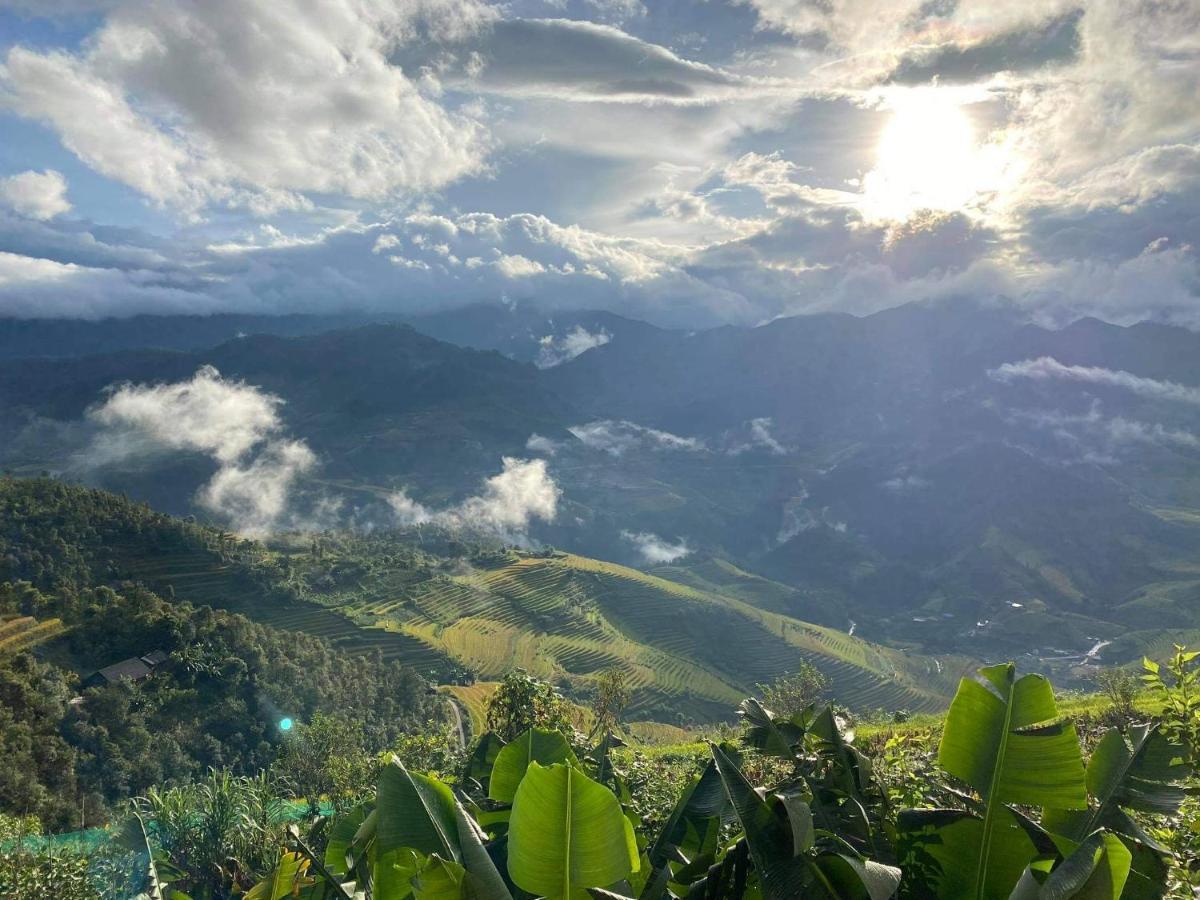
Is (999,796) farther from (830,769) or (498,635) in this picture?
(498,635)

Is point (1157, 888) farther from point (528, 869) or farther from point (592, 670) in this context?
point (592, 670)

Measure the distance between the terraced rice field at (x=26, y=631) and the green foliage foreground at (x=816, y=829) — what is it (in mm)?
88386

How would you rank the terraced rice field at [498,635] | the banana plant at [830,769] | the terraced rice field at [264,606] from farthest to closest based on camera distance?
the terraced rice field at [498,635], the terraced rice field at [264,606], the banana plant at [830,769]

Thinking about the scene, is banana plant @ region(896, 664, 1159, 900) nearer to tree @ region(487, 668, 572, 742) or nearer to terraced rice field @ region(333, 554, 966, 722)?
tree @ region(487, 668, 572, 742)

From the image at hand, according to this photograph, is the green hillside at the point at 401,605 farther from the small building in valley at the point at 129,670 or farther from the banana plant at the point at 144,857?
the banana plant at the point at 144,857

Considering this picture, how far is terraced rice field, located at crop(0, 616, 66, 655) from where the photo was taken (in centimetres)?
7188

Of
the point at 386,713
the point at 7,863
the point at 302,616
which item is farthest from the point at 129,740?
the point at 302,616

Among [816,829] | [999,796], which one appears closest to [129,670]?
[816,829]

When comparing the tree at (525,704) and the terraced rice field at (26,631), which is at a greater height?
the tree at (525,704)

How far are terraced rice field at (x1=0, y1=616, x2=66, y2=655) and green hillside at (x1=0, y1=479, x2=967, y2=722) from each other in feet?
54.1

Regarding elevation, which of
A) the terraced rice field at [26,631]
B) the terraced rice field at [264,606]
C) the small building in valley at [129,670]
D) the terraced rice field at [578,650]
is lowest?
the terraced rice field at [578,650]

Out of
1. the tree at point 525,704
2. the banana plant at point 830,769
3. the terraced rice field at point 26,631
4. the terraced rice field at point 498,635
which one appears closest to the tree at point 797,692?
the tree at point 525,704

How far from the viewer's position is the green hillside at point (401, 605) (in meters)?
Result: 108

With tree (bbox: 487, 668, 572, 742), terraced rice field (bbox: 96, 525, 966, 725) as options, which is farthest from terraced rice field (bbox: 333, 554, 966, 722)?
tree (bbox: 487, 668, 572, 742)
